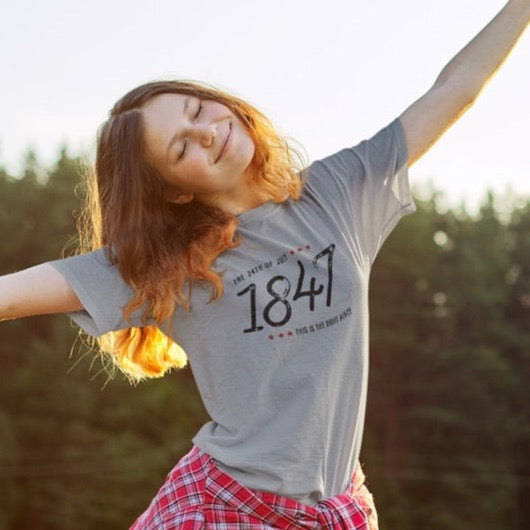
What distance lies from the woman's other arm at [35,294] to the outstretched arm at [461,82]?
2.26ft

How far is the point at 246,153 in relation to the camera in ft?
7.34

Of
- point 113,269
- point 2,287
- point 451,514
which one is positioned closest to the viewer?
point 2,287

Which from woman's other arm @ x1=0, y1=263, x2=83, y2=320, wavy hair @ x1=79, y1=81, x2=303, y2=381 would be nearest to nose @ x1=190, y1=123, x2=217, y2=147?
wavy hair @ x1=79, y1=81, x2=303, y2=381

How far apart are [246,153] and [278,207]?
0.37 ft

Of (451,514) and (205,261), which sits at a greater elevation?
(205,261)

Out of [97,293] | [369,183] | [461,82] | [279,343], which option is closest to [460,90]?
[461,82]

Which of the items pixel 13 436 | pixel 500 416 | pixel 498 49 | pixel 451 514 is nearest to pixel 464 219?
pixel 500 416

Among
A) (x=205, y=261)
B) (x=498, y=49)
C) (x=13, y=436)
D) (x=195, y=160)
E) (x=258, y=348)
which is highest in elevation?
(x=498, y=49)

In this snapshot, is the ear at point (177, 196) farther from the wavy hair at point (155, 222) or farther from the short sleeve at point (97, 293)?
the short sleeve at point (97, 293)

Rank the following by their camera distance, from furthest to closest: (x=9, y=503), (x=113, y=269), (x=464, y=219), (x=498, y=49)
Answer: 1. (x=464, y=219)
2. (x=9, y=503)
3. (x=498, y=49)
4. (x=113, y=269)

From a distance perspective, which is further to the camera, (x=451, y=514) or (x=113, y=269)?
(x=451, y=514)

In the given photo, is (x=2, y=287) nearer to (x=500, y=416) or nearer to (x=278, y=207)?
(x=278, y=207)

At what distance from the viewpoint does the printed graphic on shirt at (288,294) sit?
2.11 meters

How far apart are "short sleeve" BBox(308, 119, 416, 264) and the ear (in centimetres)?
22
